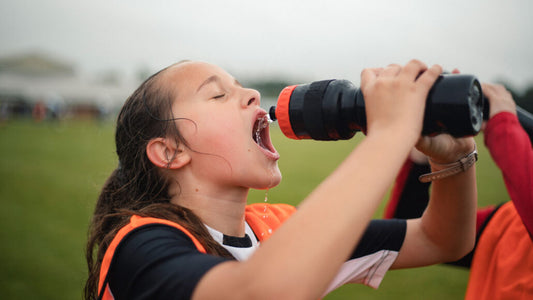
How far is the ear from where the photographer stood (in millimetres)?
1545

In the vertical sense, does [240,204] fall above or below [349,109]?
below

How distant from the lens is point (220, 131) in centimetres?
148

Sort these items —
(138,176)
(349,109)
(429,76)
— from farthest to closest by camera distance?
(138,176)
(349,109)
(429,76)

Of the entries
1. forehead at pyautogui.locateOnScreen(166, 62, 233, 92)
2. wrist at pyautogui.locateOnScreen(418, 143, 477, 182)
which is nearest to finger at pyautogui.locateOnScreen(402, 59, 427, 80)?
wrist at pyautogui.locateOnScreen(418, 143, 477, 182)

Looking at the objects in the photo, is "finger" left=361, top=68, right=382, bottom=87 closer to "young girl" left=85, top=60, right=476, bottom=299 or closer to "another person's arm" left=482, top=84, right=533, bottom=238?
"young girl" left=85, top=60, right=476, bottom=299

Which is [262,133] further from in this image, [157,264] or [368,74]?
[157,264]

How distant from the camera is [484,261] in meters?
1.90

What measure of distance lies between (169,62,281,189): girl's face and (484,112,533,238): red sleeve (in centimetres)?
86

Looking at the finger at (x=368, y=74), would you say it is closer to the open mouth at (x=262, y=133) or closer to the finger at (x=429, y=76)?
the finger at (x=429, y=76)

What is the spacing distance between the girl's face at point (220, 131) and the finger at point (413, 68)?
0.70 meters

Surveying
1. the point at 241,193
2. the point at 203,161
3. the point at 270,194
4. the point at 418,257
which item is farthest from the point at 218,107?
the point at 270,194

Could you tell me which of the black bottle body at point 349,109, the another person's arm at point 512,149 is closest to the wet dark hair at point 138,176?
the black bottle body at point 349,109

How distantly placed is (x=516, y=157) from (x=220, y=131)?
111 centimetres

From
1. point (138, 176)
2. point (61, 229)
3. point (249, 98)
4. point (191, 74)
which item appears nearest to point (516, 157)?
point (249, 98)
